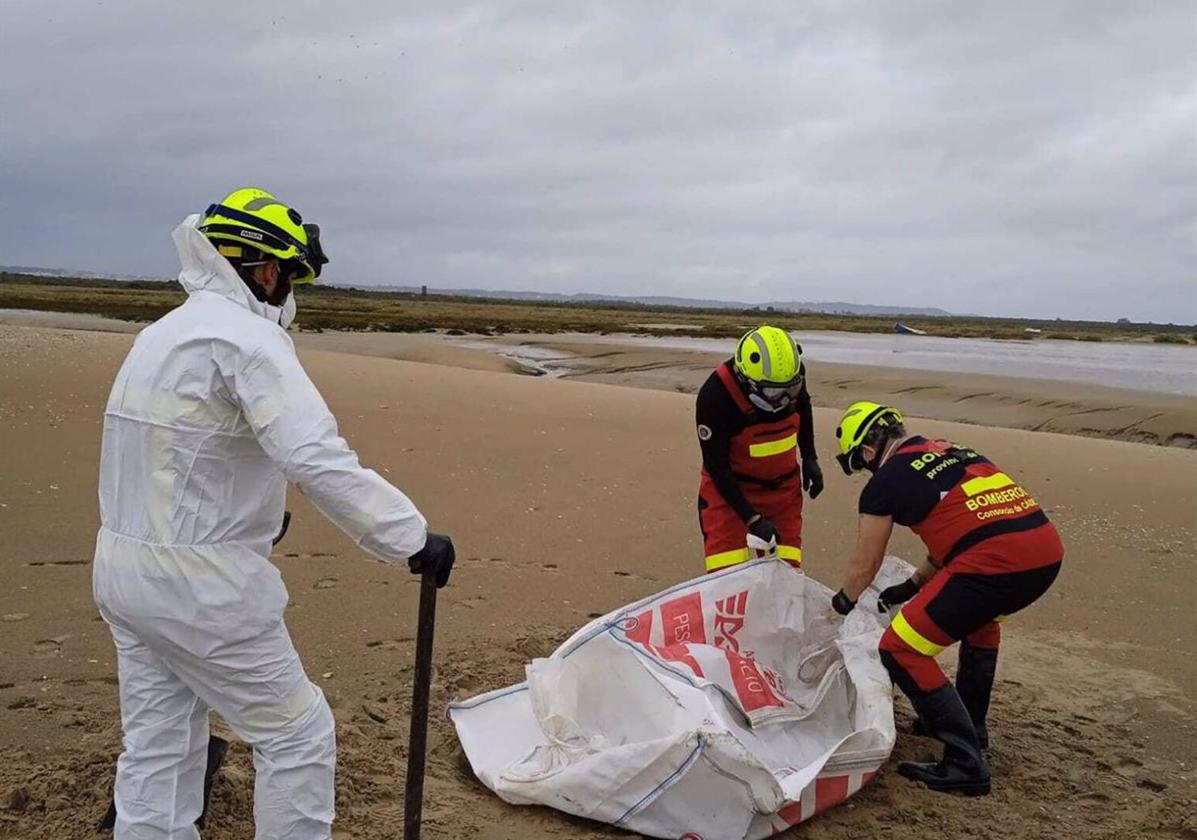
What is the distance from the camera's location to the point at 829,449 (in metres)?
10.2

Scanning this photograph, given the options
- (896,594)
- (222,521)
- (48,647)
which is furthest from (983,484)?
(48,647)

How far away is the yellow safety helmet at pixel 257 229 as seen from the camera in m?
2.73

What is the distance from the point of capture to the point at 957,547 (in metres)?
4.05

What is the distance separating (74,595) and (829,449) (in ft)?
23.3

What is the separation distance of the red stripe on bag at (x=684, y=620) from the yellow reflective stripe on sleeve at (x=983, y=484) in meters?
1.20

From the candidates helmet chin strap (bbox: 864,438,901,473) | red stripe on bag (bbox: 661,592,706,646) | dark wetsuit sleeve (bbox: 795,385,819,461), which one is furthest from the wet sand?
red stripe on bag (bbox: 661,592,706,646)

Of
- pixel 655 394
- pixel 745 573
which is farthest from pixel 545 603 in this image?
pixel 655 394

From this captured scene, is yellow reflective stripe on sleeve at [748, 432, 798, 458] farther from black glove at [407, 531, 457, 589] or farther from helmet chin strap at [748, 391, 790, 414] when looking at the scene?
black glove at [407, 531, 457, 589]

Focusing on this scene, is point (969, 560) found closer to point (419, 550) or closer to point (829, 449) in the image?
point (419, 550)

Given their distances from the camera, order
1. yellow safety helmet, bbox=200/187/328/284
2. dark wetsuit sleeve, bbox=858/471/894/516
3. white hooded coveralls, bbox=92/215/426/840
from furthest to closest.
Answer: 1. dark wetsuit sleeve, bbox=858/471/894/516
2. yellow safety helmet, bbox=200/187/328/284
3. white hooded coveralls, bbox=92/215/426/840

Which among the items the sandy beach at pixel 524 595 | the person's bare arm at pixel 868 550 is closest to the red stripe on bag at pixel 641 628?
the sandy beach at pixel 524 595

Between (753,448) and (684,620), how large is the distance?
98 cm

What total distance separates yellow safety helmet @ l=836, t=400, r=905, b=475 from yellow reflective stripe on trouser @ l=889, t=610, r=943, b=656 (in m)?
0.72

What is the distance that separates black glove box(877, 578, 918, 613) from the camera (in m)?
4.68
